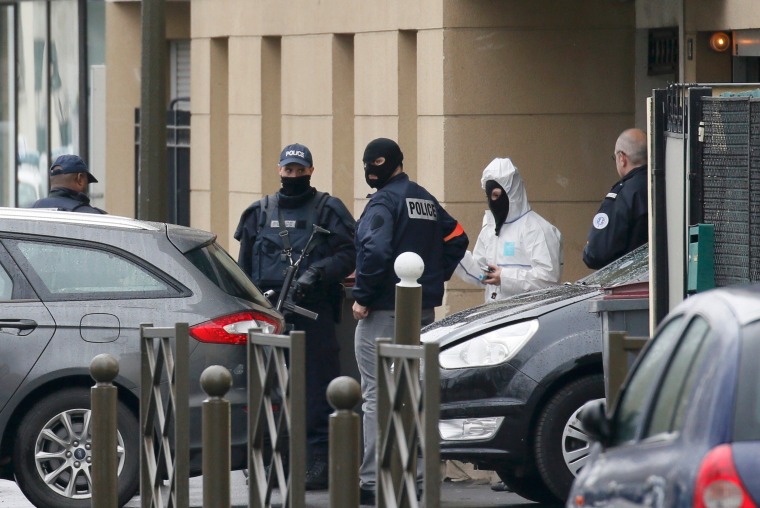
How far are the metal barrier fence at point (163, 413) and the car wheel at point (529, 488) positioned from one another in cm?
236

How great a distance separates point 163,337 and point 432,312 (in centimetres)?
295

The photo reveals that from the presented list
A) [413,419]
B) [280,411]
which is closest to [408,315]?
[280,411]

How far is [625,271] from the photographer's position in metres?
8.77

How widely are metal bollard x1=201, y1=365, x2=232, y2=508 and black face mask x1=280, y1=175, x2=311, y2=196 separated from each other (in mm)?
3755

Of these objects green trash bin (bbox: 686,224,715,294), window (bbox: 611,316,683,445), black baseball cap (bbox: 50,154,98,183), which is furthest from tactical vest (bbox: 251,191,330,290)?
window (bbox: 611,316,683,445)

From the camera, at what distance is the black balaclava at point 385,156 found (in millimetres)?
9195

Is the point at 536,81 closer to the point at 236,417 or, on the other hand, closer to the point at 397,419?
the point at 236,417

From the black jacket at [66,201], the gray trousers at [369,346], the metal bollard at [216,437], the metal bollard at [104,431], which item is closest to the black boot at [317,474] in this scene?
the gray trousers at [369,346]

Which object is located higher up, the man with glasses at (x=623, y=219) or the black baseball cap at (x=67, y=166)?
the black baseball cap at (x=67, y=166)

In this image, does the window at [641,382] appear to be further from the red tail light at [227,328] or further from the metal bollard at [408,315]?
the red tail light at [227,328]

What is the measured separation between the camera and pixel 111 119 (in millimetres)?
20156

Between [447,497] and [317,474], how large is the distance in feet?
2.47

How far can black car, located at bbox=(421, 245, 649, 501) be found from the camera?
8367 millimetres

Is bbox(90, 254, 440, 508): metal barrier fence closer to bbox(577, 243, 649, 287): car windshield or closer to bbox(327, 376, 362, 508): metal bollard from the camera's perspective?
bbox(327, 376, 362, 508): metal bollard
